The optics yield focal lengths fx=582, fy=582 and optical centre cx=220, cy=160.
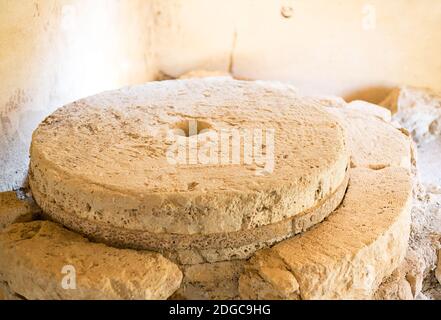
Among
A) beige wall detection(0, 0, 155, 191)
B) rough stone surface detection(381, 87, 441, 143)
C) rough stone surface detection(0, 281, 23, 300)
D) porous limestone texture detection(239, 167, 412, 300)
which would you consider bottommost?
rough stone surface detection(0, 281, 23, 300)

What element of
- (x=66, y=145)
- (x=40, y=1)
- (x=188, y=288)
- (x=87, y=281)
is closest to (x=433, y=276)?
(x=188, y=288)

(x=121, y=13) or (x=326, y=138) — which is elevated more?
(x=121, y=13)

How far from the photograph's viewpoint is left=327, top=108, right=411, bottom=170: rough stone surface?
3.72 m

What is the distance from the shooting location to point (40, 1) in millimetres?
3873

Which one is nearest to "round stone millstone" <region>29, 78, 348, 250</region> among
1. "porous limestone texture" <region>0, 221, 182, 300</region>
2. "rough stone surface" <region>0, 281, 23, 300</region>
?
"porous limestone texture" <region>0, 221, 182, 300</region>

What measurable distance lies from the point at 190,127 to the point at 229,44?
80.9 inches

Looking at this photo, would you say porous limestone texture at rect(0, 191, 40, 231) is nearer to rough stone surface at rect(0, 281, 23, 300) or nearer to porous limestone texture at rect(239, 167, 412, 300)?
rough stone surface at rect(0, 281, 23, 300)

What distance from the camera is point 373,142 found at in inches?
156

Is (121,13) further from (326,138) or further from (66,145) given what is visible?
(326,138)

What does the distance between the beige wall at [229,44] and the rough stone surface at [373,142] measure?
2.88 feet

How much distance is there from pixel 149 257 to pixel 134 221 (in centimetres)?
19

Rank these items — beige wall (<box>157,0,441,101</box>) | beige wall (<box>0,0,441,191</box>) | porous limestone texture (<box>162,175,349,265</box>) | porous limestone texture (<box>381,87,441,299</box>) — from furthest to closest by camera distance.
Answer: beige wall (<box>157,0,441,101</box>) → beige wall (<box>0,0,441,191</box>) → porous limestone texture (<box>381,87,441,299</box>) → porous limestone texture (<box>162,175,349,265</box>)

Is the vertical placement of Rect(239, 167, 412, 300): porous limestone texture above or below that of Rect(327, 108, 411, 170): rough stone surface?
below

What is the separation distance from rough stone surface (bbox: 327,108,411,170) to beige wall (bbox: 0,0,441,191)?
877mm
